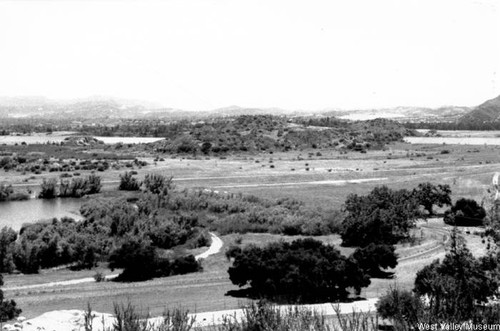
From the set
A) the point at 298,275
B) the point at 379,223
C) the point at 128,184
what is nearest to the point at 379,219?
the point at 379,223

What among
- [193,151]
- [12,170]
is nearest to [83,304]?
[12,170]

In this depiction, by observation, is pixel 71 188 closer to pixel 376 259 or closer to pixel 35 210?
pixel 35 210

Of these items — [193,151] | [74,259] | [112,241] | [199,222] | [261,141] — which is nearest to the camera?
[74,259]

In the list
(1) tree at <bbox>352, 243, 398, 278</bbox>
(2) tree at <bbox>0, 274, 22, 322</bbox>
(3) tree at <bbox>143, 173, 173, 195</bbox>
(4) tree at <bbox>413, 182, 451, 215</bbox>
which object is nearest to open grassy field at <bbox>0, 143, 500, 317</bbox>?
(1) tree at <bbox>352, 243, 398, 278</bbox>

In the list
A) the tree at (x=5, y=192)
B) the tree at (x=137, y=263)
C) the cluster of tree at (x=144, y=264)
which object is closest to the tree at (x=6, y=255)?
the cluster of tree at (x=144, y=264)

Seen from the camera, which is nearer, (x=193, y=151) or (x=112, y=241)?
(x=112, y=241)

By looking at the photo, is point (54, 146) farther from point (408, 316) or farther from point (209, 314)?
point (408, 316)
